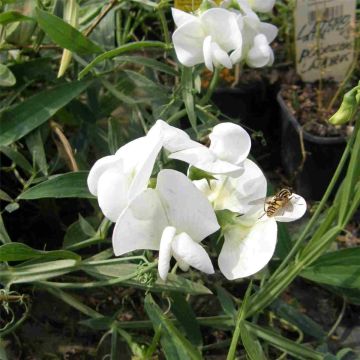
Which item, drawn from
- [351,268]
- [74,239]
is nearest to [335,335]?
[351,268]

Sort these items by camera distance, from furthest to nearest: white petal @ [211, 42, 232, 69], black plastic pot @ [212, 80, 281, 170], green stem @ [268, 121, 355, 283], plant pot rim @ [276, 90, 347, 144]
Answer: black plastic pot @ [212, 80, 281, 170] → plant pot rim @ [276, 90, 347, 144] → white petal @ [211, 42, 232, 69] → green stem @ [268, 121, 355, 283]

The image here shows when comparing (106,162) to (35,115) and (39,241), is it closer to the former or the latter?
(35,115)

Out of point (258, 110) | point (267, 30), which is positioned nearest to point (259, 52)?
point (267, 30)

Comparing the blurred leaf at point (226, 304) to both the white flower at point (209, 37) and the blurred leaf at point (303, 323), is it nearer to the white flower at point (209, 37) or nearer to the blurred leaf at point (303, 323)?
the blurred leaf at point (303, 323)

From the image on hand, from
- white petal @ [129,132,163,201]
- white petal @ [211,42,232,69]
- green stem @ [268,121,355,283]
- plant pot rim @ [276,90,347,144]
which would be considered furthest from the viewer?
plant pot rim @ [276,90,347,144]

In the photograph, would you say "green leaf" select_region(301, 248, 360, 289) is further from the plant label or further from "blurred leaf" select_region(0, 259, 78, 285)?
the plant label

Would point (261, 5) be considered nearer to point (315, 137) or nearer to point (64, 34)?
point (64, 34)

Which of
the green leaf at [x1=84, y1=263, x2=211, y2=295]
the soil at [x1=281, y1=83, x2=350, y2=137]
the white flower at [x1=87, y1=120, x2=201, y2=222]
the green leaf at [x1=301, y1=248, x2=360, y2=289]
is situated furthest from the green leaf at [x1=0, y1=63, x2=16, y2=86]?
the soil at [x1=281, y1=83, x2=350, y2=137]
